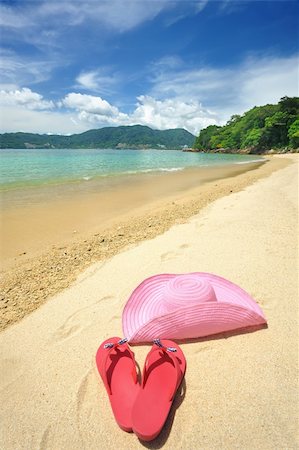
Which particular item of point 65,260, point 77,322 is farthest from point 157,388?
point 65,260

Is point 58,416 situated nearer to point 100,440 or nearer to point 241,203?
point 100,440

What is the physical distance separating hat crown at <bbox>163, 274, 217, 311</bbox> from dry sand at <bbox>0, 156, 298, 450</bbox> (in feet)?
1.35

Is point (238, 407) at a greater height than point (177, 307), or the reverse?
point (177, 307)

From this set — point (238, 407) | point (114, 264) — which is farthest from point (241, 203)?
point (238, 407)

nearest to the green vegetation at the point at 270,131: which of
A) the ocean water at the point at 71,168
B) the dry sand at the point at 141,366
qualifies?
the ocean water at the point at 71,168

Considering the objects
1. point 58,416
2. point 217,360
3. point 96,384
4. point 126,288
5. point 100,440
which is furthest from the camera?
point 126,288

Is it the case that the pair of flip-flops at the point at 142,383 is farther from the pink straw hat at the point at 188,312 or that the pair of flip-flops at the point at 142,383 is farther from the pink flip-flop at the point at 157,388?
the pink straw hat at the point at 188,312

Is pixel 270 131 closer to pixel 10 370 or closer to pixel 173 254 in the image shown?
pixel 173 254

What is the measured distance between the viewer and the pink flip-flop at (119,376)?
1.92m

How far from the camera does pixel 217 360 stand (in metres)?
2.34

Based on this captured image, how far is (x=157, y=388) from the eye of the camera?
2.04 meters

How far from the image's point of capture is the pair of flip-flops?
1.82 metres

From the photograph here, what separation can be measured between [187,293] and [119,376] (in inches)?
40.7

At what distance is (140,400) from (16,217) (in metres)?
7.19
